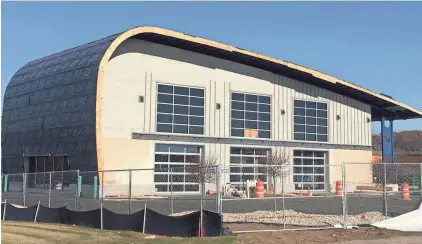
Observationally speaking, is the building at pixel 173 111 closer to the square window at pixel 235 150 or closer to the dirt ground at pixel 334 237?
the square window at pixel 235 150

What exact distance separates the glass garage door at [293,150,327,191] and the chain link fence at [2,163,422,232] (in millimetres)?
88

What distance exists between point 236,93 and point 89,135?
41.5ft

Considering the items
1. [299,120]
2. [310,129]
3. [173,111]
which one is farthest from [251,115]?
[173,111]

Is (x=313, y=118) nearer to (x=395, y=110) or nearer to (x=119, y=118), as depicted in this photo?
(x=395, y=110)

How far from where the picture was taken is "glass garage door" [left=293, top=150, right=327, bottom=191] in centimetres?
4284

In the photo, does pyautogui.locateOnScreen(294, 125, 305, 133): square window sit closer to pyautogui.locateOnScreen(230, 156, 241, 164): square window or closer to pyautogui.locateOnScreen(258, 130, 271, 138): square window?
pyautogui.locateOnScreen(258, 130, 271, 138): square window

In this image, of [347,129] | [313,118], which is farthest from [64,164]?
[347,129]

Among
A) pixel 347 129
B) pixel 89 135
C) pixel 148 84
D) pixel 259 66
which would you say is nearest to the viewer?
pixel 89 135

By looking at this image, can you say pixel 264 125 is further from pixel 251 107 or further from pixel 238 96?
pixel 238 96

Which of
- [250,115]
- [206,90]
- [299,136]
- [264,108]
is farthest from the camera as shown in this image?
[299,136]

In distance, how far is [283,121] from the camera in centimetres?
4212

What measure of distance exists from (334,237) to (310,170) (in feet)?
102

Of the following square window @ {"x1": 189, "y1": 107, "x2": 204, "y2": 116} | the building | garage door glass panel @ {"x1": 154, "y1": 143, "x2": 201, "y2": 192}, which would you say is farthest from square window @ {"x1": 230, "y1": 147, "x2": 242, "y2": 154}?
square window @ {"x1": 189, "y1": 107, "x2": 204, "y2": 116}

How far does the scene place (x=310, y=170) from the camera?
43.9 m
